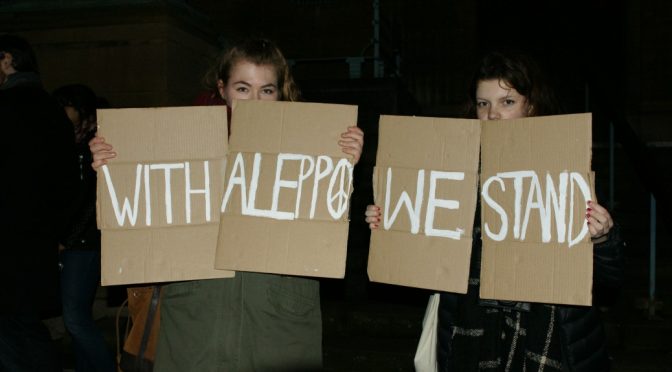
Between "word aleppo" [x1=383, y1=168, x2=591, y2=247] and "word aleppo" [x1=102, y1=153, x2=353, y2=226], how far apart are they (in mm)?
171

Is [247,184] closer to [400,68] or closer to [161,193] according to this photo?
[161,193]

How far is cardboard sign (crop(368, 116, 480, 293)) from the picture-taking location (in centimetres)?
219

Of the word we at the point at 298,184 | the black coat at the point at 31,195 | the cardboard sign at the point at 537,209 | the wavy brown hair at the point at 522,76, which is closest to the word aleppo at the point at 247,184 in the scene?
the word we at the point at 298,184

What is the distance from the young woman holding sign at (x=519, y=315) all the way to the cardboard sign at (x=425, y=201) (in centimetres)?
8

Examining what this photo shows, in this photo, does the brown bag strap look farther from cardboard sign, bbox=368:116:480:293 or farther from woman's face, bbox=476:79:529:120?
woman's face, bbox=476:79:529:120

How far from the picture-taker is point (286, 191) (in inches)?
88.4

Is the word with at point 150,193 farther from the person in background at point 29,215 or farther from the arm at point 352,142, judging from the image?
the person in background at point 29,215

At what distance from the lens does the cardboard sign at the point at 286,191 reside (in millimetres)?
2201

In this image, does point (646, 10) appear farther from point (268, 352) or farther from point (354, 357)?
point (268, 352)

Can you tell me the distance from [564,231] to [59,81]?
5121mm

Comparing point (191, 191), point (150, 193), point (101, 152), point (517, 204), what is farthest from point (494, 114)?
point (101, 152)

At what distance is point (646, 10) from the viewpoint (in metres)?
8.75

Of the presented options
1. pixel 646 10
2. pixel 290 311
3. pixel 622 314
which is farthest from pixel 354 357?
pixel 646 10

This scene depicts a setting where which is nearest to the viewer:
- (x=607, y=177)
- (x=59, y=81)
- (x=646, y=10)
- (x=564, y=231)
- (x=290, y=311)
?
(x=564, y=231)
